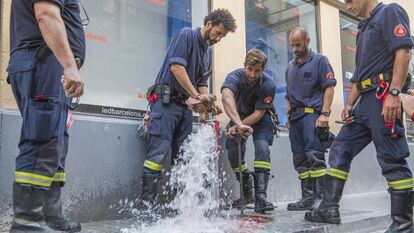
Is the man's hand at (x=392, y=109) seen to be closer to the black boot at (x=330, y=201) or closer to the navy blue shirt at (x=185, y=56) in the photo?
the black boot at (x=330, y=201)

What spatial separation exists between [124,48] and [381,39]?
2.74 metres

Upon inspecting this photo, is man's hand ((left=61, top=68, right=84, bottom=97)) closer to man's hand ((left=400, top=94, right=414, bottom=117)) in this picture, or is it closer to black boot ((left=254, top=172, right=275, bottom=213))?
man's hand ((left=400, top=94, right=414, bottom=117))

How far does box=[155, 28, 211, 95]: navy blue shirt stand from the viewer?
3.78 meters

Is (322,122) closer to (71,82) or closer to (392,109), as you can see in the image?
(392,109)

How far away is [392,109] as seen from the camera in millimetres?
3041

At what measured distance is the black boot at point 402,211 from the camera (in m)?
3.09

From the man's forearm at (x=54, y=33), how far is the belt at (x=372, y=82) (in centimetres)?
235

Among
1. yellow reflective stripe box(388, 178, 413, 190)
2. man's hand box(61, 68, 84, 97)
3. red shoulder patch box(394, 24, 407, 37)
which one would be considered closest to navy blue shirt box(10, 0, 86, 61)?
man's hand box(61, 68, 84, 97)

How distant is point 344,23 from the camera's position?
8.00 metres

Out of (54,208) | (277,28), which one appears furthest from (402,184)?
(277,28)

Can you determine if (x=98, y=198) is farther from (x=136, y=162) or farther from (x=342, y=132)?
(x=342, y=132)

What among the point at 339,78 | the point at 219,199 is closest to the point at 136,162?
the point at 219,199

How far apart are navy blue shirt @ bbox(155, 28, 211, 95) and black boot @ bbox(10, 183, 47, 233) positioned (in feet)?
5.98

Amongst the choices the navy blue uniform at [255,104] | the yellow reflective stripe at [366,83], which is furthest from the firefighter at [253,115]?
the yellow reflective stripe at [366,83]
